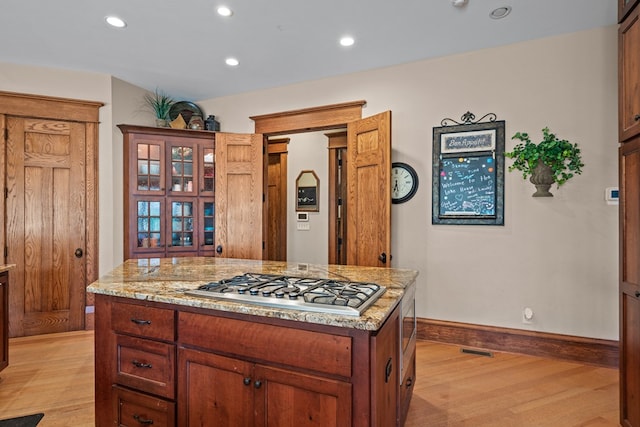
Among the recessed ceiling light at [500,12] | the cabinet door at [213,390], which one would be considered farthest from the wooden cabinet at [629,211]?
the cabinet door at [213,390]

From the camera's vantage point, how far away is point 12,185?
3.50m

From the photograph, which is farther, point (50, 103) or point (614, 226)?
point (50, 103)

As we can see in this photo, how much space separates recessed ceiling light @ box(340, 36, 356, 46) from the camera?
3.00 metres

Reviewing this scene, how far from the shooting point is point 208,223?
4.28 meters

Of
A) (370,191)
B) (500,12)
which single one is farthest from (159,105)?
(500,12)

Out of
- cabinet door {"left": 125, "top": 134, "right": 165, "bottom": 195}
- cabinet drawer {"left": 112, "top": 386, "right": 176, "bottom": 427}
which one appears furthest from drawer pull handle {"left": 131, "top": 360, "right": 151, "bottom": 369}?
cabinet door {"left": 125, "top": 134, "right": 165, "bottom": 195}

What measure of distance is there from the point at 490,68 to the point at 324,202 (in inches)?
108

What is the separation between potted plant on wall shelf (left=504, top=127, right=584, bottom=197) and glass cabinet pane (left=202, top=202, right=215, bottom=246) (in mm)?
3325

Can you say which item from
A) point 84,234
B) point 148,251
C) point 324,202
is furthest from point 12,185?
point 324,202

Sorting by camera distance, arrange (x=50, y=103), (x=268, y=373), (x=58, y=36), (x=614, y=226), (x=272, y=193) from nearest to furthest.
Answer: (x=268, y=373) → (x=614, y=226) → (x=58, y=36) → (x=50, y=103) → (x=272, y=193)

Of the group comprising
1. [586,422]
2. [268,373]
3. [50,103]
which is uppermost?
[50,103]

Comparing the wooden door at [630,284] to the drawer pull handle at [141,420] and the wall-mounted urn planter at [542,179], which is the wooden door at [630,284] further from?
the drawer pull handle at [141,420]

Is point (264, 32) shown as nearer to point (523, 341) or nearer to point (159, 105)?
point (159, 105)

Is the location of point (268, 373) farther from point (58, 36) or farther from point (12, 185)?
point (12, 185)
